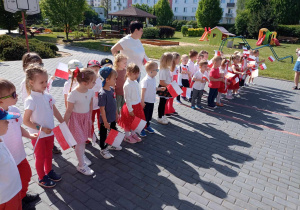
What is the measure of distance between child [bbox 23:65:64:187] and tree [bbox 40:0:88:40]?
824 inches

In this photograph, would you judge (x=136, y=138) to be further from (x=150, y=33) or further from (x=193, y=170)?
(x=150, y=33)

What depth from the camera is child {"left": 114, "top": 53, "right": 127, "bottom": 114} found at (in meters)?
4.48

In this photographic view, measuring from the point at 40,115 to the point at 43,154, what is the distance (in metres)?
0.59

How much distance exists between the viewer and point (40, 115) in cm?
290

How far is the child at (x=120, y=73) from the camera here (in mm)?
4480

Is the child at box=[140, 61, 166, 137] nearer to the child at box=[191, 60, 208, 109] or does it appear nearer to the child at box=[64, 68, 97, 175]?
the child at box=[64, 68, 97, 175]

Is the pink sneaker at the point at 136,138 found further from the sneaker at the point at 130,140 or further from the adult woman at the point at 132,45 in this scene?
the adult woman at the point at 132,45

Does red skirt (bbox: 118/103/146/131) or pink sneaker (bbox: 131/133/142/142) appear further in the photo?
pink sneaker (bbox: 131/133/142/142)

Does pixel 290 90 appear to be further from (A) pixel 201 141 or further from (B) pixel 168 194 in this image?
(B) pixel 168 194

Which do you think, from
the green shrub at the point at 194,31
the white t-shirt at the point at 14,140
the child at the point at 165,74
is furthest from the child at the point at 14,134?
the green shrub at the point at 194,31

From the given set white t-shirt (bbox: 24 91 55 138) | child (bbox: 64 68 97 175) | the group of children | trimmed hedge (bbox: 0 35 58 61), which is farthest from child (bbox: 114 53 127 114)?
trimmed hedge (bbox: 0 35 58 61)

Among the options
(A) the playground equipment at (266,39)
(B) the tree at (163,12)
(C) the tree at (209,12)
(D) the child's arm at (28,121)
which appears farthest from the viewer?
(B) the tree at (163,12)

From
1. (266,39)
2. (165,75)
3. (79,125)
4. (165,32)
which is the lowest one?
(79,125)

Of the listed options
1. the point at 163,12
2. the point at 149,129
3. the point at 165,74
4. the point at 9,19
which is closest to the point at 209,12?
the point at 163,12
